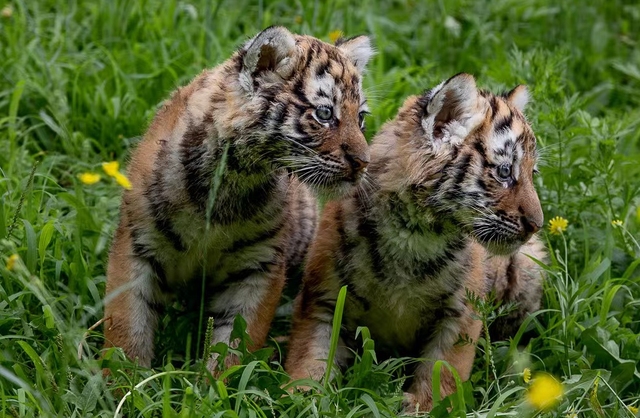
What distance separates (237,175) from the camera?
202 inches

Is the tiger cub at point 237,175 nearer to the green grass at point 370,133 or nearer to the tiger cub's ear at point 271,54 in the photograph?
the tiger cub's ear at point 271,54

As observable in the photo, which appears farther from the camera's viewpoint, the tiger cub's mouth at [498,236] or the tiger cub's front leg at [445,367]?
the tiger cub's front leg at [445,367]

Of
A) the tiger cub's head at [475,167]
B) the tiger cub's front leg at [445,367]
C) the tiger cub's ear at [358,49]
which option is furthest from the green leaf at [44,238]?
the tiger cub's front leg at [445,367]

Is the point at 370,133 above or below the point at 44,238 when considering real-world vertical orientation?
below

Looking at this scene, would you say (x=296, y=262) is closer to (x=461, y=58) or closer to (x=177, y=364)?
(x=177, y=364)

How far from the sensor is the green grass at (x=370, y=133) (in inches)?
186

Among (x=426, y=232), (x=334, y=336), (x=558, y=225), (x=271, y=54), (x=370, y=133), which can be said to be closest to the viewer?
(x=334, y=336)

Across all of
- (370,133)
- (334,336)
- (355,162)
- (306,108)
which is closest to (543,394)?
(334,336)

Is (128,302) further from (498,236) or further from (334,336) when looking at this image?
(498,236)

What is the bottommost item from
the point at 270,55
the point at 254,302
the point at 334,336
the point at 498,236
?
the point at 254,302

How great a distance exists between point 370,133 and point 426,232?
2050mm

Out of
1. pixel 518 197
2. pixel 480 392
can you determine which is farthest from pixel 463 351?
pixel 518 197

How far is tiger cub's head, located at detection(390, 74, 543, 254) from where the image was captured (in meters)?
5.01

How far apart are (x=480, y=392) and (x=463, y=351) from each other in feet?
0.72
